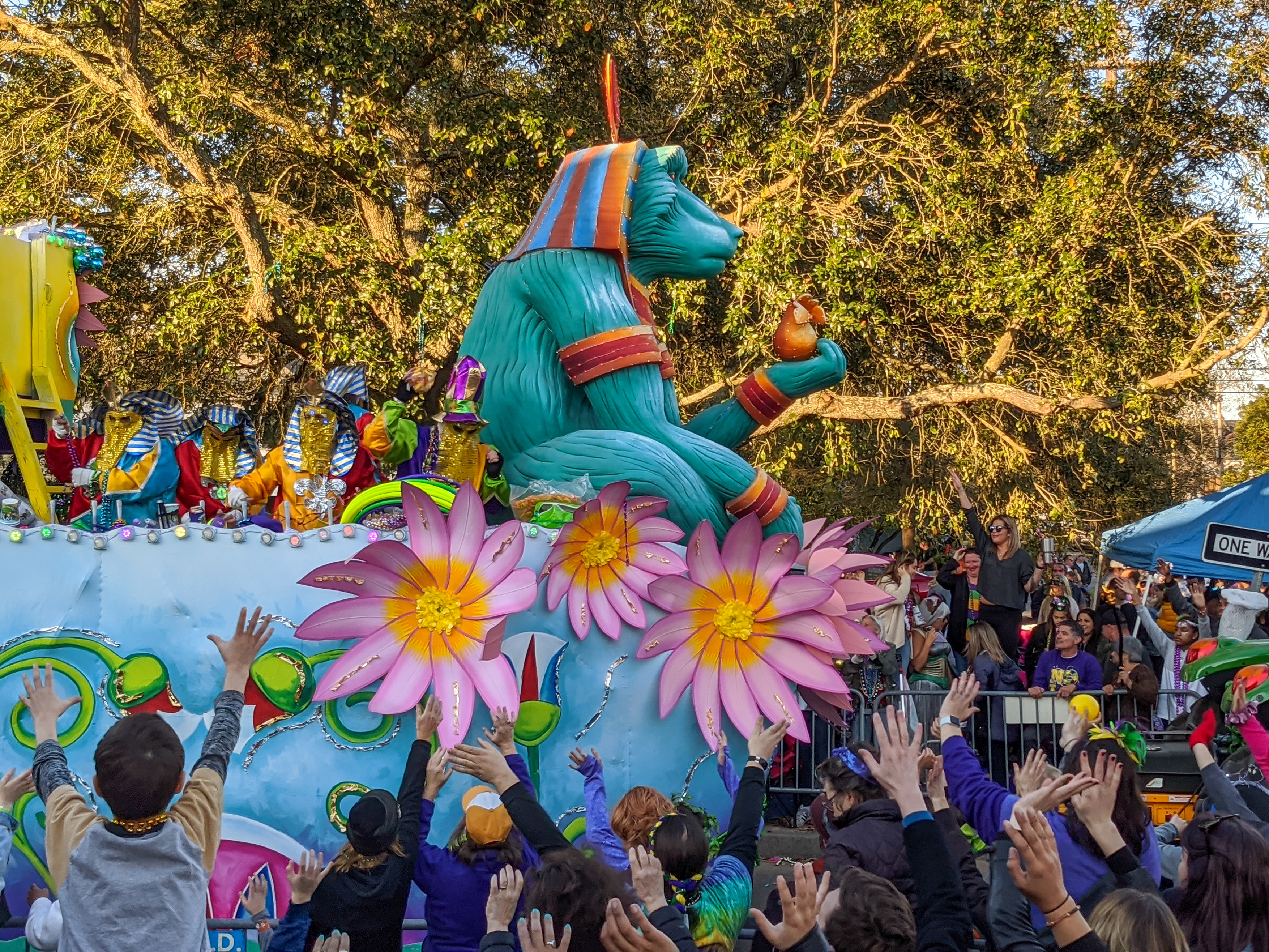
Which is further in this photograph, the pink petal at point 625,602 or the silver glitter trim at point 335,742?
the pink petal at point 625,602

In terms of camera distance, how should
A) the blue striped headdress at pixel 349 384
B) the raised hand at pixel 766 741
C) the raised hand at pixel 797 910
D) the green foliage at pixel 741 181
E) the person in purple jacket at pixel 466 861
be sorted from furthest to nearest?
the green foliage at pixel 741 181, the blue striped headdress at pixel 349 384, the raised hand at pixel 766 741, the person in purple jacket at pixel 466 861, the raised hand at pixel 797 910

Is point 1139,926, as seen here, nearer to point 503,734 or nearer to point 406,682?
point 503,734

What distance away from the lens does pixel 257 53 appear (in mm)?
11422

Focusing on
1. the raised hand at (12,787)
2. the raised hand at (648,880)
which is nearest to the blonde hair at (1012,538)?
the raised hand at (648,880)

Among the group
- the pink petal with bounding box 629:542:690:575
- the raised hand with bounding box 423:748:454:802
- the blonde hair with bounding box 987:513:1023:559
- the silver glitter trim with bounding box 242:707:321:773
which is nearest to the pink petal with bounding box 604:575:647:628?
the pink petal with bounding box 629:542:690:575

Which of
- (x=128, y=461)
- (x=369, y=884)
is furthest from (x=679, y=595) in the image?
(x=128, y=461)

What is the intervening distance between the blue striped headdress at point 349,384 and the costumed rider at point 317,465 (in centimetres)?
13

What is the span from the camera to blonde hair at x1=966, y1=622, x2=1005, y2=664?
26.5 feet

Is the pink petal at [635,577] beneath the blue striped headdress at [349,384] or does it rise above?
beneath

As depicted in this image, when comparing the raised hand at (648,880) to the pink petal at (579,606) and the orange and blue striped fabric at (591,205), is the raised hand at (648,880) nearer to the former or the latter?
the pink petal at (579,606)

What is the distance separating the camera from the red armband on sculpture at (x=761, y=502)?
5754 millimetres

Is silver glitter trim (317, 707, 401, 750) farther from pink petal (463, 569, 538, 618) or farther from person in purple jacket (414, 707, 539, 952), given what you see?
person in purple jacket (414, 707, 539, 952)

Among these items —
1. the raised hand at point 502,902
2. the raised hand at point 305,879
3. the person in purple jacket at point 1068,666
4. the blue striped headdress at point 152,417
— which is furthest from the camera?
the person in purple jacket at point 1068,666

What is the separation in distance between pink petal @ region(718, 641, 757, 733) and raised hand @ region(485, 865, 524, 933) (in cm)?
268
